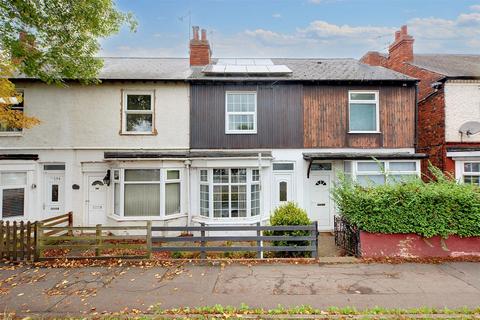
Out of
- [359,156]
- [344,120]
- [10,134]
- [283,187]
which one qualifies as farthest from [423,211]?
[10,134]

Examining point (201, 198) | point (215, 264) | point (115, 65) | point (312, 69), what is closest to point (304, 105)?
point (312, 69)

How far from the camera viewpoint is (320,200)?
36.7 feet

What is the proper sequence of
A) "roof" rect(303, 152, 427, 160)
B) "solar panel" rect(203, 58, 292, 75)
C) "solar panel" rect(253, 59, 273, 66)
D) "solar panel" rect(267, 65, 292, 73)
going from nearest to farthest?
"roof" rect(303, 152, 427, 160)
"solar panel" rect(203, 58, 292, 75)
"solar panel" rect(267, 65, 292, 73)
"solar panel" rect(253, 59, 273, 66)

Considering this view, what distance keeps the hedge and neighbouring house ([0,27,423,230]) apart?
10.7 ft

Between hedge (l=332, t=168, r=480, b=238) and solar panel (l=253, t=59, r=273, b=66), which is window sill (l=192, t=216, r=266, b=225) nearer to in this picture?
hedge (l=332, t=168, r=480, b=238)

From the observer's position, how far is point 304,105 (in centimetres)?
1120

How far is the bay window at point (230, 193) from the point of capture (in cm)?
1014

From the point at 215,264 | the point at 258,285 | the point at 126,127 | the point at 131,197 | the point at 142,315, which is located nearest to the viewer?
the point at 142,315

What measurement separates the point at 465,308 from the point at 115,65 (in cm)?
1505

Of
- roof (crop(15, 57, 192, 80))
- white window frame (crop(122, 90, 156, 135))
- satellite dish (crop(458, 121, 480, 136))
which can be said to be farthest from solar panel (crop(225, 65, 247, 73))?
satellite dish (crop(458, 121, 480, 136))

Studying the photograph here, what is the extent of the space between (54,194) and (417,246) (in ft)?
43.2

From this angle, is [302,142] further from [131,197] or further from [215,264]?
[131,197]

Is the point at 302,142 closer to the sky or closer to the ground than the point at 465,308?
closer to the sky

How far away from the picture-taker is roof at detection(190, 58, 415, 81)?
1109 cm
